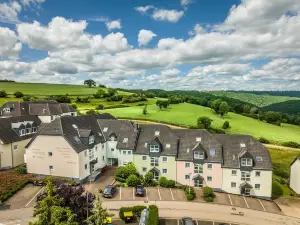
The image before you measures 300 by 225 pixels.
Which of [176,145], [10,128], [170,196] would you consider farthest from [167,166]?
[10,128]

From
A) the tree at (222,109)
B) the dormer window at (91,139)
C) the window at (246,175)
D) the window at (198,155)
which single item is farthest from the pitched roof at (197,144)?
the tree at (222,109)

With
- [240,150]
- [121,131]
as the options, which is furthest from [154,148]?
[240,150]

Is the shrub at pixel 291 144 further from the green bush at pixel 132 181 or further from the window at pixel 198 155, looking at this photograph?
the green bush at pixel 132 181

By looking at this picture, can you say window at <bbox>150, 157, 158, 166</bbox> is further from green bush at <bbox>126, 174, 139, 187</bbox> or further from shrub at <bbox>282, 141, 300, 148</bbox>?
shrub at <bbox>282, 141, 300, 148</bbox>

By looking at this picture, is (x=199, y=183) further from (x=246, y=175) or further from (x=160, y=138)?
(x=160, y=138)

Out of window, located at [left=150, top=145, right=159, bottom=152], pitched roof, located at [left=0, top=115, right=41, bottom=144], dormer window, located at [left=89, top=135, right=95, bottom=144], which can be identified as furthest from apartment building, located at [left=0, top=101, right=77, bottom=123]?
window, located at [left=150, top=145, right=159, bottom=152]
